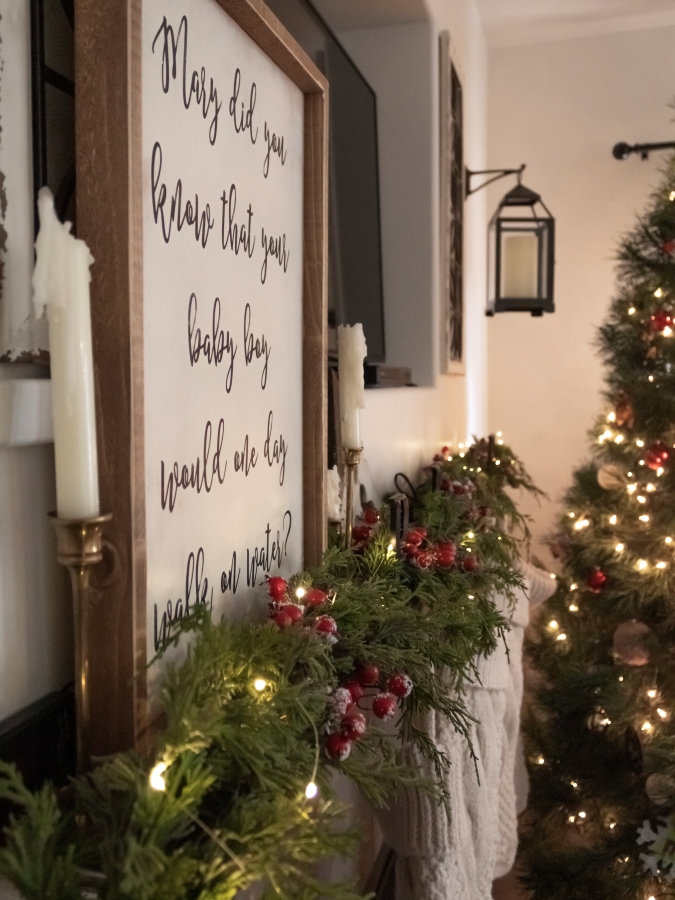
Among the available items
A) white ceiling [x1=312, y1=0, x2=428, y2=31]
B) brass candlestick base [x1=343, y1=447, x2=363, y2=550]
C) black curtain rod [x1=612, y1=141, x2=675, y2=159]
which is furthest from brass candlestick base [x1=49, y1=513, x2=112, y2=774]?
black curtain rod [x1=612, y1=141, x2=675, y2=159]

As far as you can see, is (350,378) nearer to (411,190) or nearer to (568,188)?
(411,190)

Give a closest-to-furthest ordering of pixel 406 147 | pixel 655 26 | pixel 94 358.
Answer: pixel 94 358 → pixel 406 147 → pixel 655 26

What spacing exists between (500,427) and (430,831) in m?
2.08

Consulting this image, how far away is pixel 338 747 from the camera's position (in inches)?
18.3

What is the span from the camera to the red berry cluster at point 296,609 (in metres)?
0.52

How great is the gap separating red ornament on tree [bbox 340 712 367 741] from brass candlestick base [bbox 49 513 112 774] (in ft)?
0.54

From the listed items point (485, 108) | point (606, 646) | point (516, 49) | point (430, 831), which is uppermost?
point (516, 49)

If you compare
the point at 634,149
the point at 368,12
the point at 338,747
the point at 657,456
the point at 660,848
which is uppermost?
the point at 634,149

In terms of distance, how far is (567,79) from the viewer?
8.36 feet

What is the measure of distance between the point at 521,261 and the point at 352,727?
5.23ft

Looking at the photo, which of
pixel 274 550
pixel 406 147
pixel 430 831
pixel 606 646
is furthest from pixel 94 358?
pixel 606 646

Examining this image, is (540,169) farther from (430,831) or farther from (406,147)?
(430,831)

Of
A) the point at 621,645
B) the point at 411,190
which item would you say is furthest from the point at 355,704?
the point at 621,645

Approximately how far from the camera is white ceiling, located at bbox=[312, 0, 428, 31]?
1.29 m
